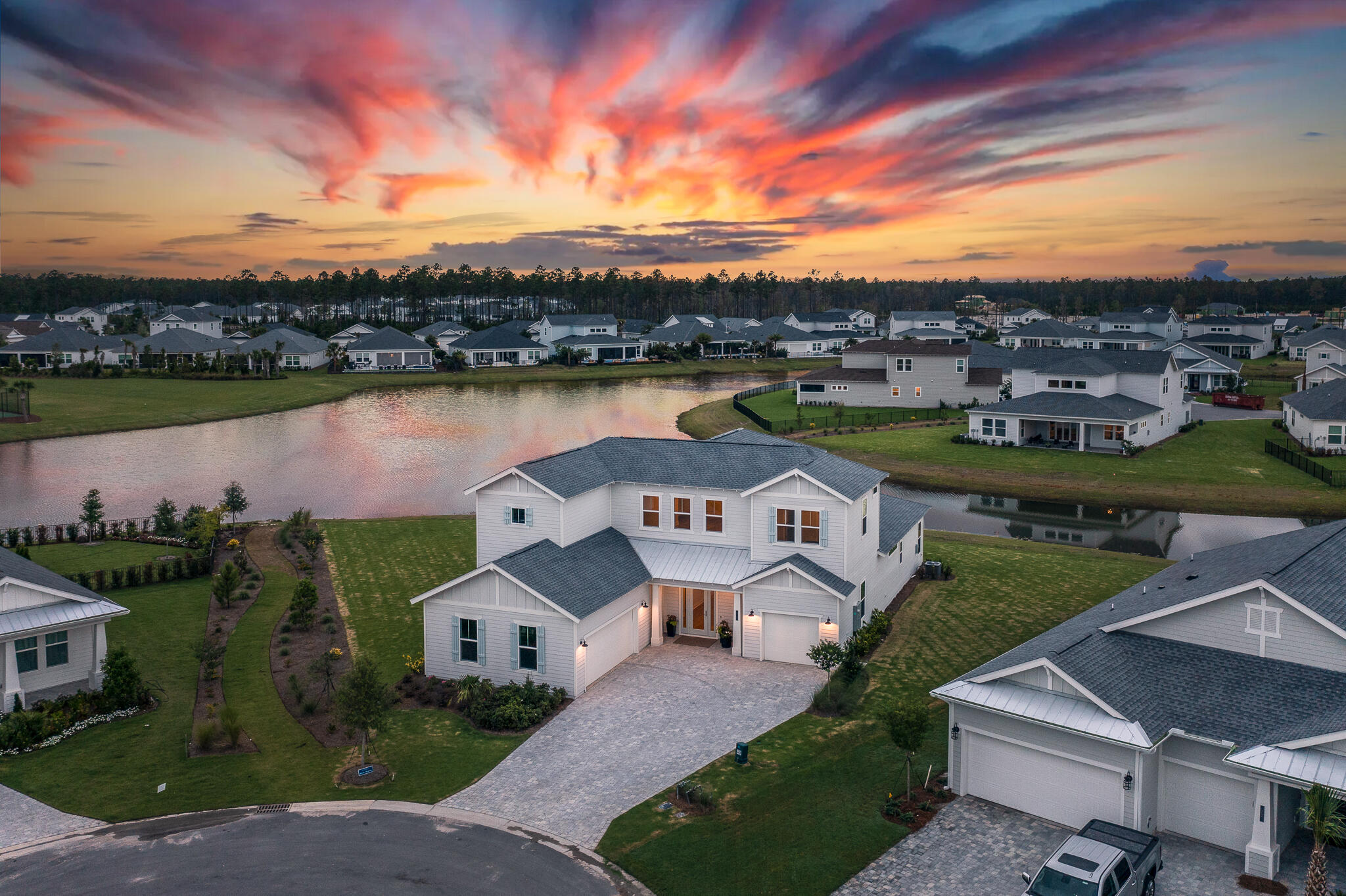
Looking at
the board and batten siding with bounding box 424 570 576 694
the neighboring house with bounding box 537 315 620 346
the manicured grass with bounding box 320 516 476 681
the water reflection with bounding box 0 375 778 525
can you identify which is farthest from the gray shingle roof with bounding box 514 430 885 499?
the neighboring house with bounding box 537 315 620 346

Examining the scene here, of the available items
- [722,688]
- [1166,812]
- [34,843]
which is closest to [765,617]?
[722,688]

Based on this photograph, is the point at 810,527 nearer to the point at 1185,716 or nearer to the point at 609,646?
the point at 609,646

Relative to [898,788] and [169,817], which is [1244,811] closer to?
[898,788]

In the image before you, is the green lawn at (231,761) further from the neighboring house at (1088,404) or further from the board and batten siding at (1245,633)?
the neighboring house at (1088,404)

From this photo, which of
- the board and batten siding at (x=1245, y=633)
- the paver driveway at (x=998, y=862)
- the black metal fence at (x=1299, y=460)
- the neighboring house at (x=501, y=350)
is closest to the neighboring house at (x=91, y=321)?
the neighboring house at (x=501, y=350)

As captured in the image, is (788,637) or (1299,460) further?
(1299,460)

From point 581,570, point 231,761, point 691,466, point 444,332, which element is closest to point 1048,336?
point 444,332

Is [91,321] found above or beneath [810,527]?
above
